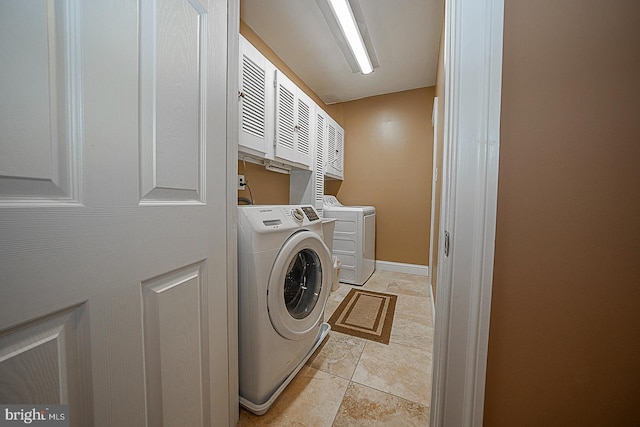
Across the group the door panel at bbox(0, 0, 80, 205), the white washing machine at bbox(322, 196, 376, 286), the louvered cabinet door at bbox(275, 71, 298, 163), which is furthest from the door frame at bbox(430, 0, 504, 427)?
the white washing machine at bbox(322, 196, 376, 286)

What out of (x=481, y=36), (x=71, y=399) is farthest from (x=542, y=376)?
(x=71, y=399)

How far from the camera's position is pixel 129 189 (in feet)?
1.55

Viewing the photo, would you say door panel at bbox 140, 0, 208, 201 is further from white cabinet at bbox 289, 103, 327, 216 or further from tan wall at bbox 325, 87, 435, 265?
tan wall at bbox 325, 87, 435, 265

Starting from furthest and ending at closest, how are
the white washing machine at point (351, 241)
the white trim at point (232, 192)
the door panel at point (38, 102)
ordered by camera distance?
the white washing machine at point (351, 241) → the white trim at point (232, 192) → the door panel at point (38, 102)

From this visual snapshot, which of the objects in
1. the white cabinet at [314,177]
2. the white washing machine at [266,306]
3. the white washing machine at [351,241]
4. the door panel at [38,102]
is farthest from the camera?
the white washing machine at [351,241]

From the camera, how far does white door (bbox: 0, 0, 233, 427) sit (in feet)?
1.10

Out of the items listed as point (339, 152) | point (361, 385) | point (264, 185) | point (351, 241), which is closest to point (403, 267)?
point (351, 241)

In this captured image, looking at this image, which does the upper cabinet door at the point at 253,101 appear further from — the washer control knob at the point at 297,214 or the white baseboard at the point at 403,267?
the white baseboard at the point at 403,267

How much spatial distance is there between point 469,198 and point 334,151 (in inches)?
88.9

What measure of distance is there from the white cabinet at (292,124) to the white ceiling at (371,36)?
1.66ft

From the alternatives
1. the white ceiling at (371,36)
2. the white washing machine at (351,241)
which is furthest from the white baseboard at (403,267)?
the white ceiling at (371,36)

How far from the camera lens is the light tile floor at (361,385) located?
959 mm

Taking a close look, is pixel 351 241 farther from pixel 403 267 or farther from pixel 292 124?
pixel 292 124

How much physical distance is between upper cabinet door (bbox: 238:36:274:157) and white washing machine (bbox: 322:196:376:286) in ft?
3.88
